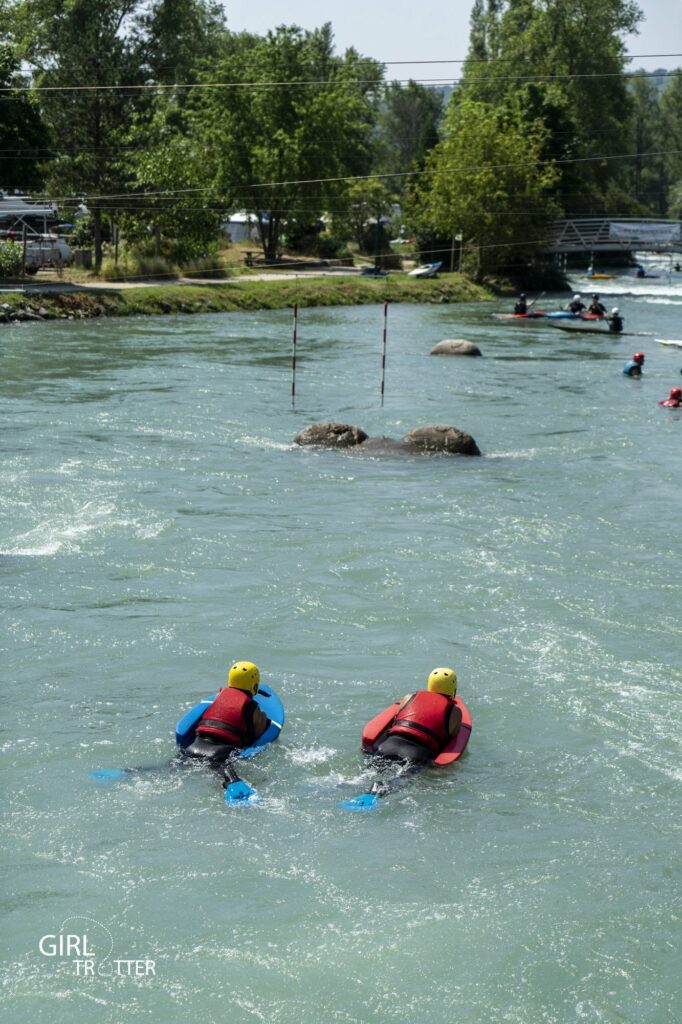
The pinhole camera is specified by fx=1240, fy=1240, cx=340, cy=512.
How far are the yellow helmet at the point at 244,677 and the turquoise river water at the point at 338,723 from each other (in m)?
0.63

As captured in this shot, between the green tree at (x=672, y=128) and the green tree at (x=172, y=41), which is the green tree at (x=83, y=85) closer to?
the green tree at (x=172, y=41)

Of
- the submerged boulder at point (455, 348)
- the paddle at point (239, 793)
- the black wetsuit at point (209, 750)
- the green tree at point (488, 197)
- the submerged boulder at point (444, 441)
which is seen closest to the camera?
the paddle at point (239, 793)

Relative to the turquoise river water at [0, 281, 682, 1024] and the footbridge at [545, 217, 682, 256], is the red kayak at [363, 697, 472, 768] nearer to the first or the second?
the turquoise river water at [0, 281, 682, 1024]

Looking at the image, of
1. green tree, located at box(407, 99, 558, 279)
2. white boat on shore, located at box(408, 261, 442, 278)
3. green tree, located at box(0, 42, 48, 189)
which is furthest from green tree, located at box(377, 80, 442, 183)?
green tree, located at box(0, 42, 48, 189)

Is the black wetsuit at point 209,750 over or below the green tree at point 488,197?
below

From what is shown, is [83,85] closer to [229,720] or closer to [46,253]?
[46,253]

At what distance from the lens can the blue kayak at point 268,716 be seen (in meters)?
10.2

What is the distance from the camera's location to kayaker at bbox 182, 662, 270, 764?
1001 centimetres

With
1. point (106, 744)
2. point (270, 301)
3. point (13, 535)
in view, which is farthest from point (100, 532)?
point (270, 301)

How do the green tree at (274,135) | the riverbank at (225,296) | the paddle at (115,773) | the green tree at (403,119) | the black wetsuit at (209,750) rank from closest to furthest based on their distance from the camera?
the paddle at (115,773), the black wetsuit at (209,750), the riverbank at (225,296), the green tree at (274,135), the green tree at (403,119)

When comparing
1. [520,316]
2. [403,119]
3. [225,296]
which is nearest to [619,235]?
[520,316]

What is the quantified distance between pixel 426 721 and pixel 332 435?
41.5ft

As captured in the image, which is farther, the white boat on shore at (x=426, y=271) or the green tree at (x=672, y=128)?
the green tree at (x=672, y=128)

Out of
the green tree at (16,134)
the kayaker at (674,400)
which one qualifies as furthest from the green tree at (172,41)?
the kayaker at (674,400)
